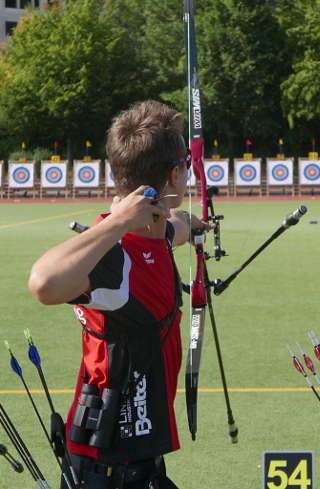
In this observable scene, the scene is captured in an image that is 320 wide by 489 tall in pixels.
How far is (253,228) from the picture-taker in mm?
16062

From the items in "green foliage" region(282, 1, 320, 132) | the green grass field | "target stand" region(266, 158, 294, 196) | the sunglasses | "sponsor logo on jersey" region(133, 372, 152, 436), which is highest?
"green foliage" region(282, 1, 320, 132)

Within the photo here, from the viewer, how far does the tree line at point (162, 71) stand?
38.7 m

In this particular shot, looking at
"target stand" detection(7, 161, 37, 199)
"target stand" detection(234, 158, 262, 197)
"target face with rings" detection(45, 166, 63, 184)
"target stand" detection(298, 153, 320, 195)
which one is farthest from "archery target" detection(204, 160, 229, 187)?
"target stand" detection(7, 161, 37, 199)

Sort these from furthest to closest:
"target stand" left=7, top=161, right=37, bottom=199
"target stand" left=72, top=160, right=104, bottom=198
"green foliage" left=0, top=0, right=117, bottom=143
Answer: "green foliage" left=0, top=0, right=117, bottom=143
"target stand" left=7, top=161, right=37, bottom=199
"target stand" left=72, top=160, right=104, bottom=198

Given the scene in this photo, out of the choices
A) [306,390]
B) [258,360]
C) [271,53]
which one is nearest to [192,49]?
[306,390]

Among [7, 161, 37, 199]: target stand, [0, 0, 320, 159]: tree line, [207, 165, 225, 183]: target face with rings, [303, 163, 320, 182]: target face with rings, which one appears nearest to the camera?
[303, 163, 320, 182]: target face with rings

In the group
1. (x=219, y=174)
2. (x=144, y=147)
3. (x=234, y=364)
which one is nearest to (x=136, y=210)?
(x=144, y=147)

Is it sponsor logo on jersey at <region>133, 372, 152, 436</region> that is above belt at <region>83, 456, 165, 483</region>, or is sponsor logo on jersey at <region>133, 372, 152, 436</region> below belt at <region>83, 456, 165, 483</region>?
above

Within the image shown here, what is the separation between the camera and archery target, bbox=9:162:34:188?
98.0 ft

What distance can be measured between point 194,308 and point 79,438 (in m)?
1.02

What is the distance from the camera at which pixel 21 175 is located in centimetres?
3025

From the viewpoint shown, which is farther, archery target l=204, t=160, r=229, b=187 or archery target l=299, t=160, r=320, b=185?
archery target l=204, t=160, r=229, b=187

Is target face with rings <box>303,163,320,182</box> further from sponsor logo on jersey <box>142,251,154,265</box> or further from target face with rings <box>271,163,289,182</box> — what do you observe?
sponsor logo on jersey <box>142,251,154,265</box>

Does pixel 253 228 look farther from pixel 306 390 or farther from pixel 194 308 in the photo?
pixel 194 308
